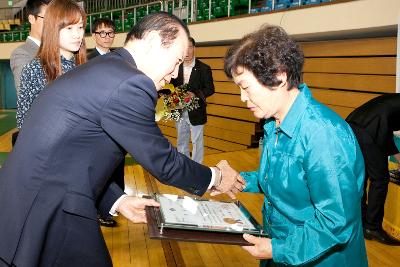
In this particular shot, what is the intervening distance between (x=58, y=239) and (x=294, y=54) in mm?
914

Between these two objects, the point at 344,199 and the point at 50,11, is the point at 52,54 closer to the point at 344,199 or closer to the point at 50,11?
the point at 50,11

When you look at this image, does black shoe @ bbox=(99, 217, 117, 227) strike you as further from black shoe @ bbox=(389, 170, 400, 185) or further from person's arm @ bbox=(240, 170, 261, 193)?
black shoe @ bbox=(389, 170, 400, 185)

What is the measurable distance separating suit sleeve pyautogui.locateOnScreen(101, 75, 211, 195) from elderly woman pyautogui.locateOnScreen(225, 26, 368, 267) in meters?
0.32

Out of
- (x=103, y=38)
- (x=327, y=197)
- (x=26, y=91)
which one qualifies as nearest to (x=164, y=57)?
(x=327, y=197)

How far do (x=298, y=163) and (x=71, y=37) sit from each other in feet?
4.83

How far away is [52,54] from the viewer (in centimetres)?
215

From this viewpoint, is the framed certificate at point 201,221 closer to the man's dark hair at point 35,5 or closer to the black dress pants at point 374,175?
the man's dark hair at point 35,5

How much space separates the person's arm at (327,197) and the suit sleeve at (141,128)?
0.43 metres

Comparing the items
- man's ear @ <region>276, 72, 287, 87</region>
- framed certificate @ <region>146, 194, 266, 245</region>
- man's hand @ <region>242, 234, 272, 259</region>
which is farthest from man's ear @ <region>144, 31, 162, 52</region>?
man's hand @ <region>242, 234, 272, 259</region>

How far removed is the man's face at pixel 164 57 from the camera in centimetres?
130

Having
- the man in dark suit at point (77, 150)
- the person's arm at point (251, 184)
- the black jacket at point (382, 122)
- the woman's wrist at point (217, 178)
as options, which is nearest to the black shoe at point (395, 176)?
the black jacket at point (382, 122)

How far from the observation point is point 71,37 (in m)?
2.18

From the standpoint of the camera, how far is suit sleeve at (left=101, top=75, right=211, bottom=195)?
46.0 inches

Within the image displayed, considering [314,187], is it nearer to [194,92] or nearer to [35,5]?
[35,5]
